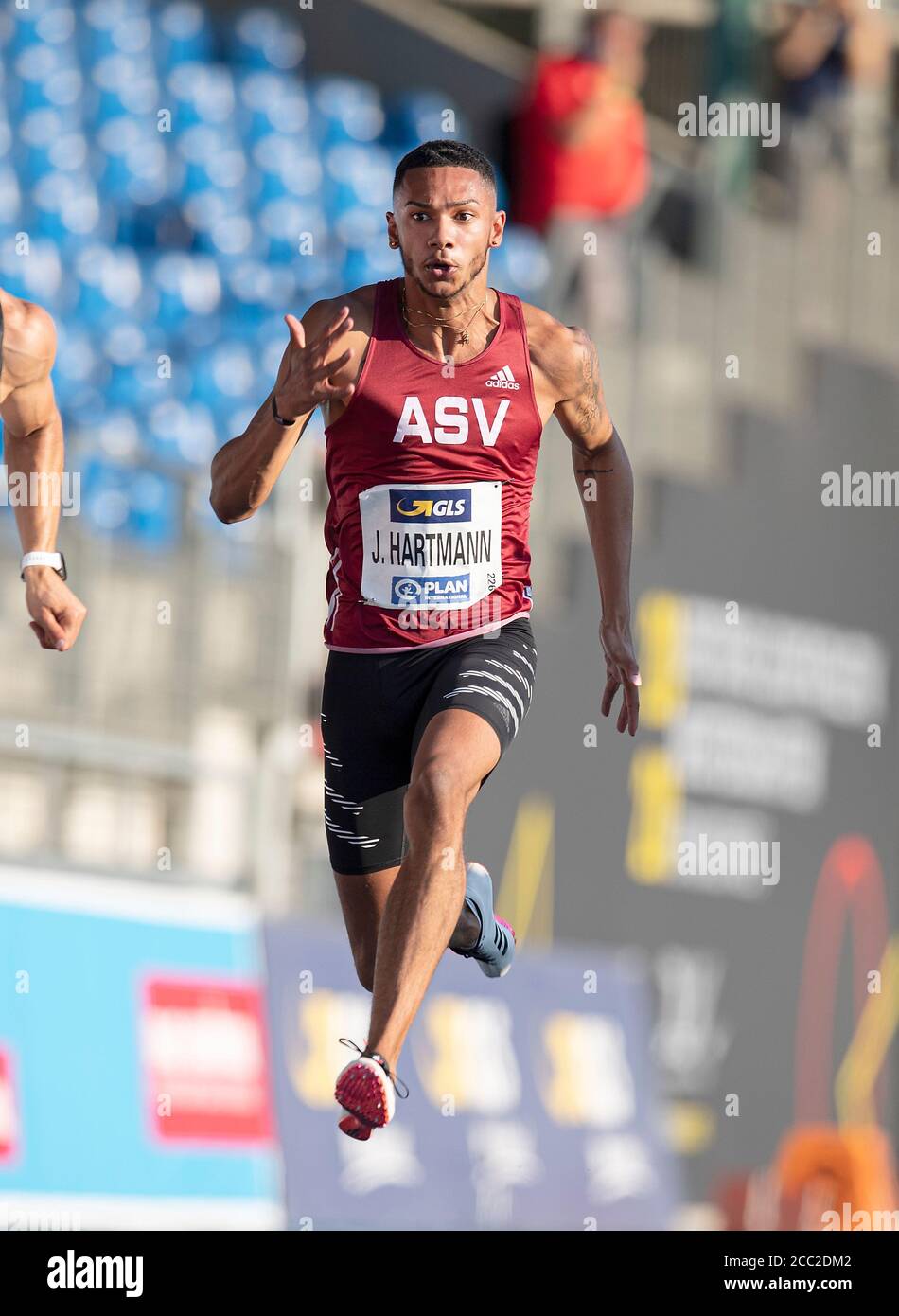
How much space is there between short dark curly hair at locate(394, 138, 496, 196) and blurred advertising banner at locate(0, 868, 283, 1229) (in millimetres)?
5748

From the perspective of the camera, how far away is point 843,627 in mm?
19625

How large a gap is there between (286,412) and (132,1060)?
20.4 ft

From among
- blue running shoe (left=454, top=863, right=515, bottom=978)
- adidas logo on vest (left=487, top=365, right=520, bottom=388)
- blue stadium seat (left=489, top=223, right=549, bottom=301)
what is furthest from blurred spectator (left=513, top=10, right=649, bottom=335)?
adidas logo on vest (left=487, top=365, right=520, bottom=388)

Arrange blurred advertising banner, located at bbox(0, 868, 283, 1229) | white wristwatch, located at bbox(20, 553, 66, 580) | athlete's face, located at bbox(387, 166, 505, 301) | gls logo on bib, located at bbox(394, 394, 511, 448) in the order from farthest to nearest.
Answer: blurred advertising banner, located at bbox(0, 868, 283, 1229) < white wristwatch, located at bbox(20, 553, 66, 580) < gls logo on bib, located at bbox(394, 394, 511, 448) < athlete's face, located at bbox(387, 166, 505, 301)

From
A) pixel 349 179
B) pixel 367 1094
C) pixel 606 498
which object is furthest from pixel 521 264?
pixel 367 1094

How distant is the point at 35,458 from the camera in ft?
21.9

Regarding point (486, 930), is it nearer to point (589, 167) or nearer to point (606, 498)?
point (606, 498)

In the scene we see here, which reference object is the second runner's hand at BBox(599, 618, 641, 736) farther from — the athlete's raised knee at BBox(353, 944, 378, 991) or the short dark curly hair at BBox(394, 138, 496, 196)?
the short dark curly hair at BBox(394, 138, 496, 196)

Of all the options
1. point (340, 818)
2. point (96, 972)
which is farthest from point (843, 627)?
point (340, 818)

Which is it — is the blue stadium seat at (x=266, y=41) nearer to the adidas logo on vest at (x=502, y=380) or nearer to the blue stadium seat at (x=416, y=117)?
the blue stadium seat at (x=416, y=117)

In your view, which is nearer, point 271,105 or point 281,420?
point 281,420

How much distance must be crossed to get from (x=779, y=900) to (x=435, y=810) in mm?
12877

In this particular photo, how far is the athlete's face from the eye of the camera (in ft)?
19.3

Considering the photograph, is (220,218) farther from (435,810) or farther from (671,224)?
(435,810)
